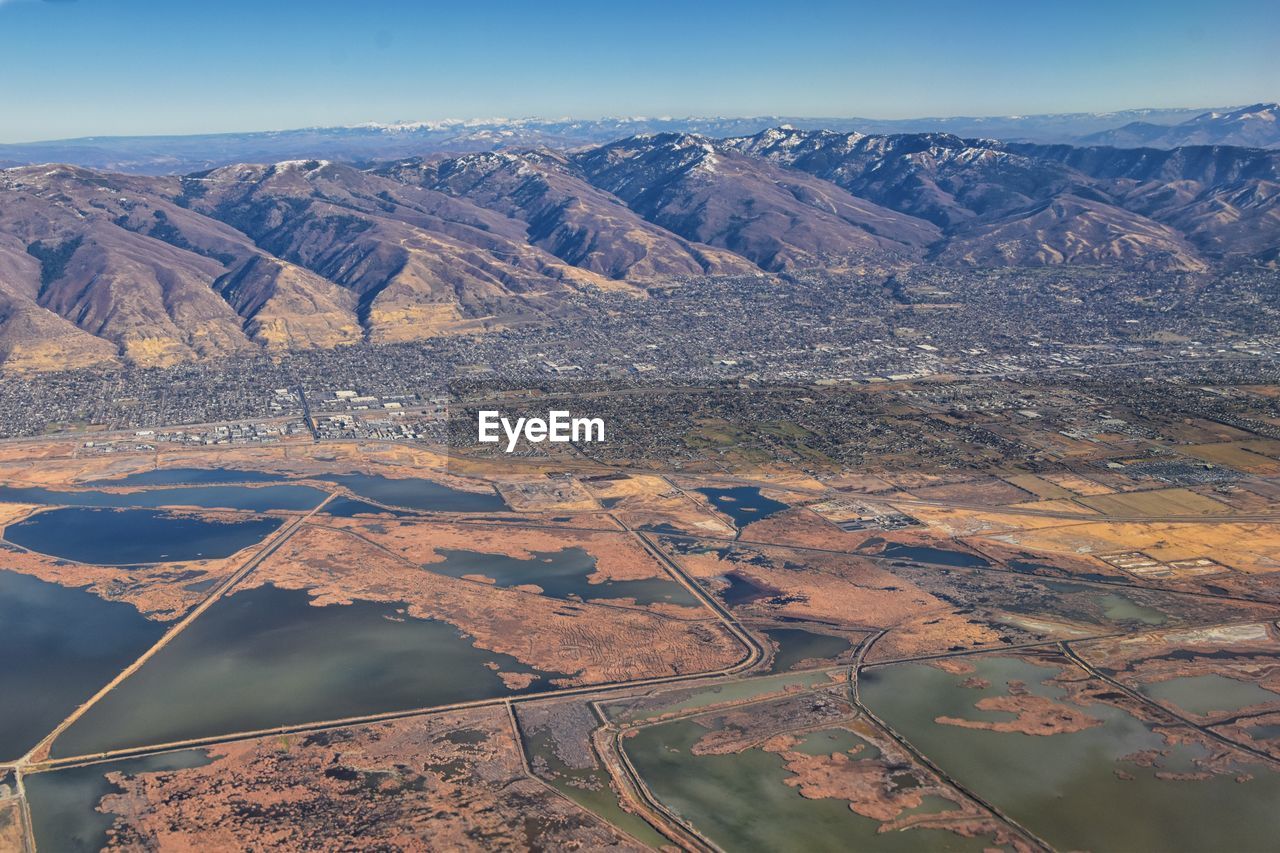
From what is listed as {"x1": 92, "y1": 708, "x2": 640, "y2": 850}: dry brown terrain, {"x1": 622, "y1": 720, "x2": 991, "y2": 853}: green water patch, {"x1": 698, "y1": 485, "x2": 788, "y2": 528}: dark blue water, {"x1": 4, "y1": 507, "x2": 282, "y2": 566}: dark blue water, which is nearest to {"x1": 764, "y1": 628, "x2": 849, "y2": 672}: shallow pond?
{"x1": 622, "y1": 720, "x2": 991, "y2": 853}: green water patch

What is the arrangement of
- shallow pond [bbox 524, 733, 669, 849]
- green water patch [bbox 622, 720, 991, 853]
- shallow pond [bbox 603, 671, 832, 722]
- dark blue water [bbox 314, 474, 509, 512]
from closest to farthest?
green water patch [bbox 622, 720, 991, 853], shallow pond [bbox 524, 733, 669, 849], shallow pond [bbox 603, 671, 832, 722], dark blue water [bbox 314, 474, 509, 512]

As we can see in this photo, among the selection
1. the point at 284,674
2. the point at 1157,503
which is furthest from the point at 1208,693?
the point at 284,674

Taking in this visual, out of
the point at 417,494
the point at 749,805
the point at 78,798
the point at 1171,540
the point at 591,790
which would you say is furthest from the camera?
the point at 417,494

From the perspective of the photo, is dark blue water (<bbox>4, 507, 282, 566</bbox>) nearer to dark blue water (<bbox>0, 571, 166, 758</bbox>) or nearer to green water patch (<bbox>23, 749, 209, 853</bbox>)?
dark blue water (<bbox>0, 571, 166, 758</bbox>)

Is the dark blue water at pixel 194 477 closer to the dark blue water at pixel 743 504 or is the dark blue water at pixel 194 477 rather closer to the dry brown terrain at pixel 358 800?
the dark blue water at pixel 743 504

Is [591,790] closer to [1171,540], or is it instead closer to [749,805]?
[749,805]

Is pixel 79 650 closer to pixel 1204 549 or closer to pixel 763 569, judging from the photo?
pixel 763 569

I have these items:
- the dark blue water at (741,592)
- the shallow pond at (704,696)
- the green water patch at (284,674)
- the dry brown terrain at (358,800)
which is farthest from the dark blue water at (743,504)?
the dry brown terrain at (358,800)
